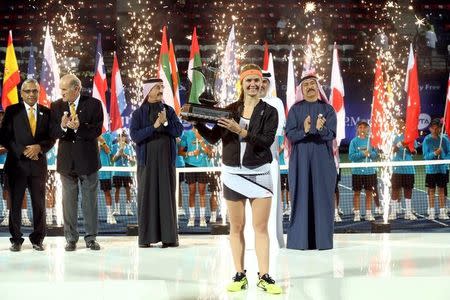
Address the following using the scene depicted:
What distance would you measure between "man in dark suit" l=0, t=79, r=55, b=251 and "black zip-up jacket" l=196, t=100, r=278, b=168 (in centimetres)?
251

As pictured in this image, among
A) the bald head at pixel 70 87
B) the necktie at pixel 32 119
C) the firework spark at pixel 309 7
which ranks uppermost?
the firework spark at pixel 309 7

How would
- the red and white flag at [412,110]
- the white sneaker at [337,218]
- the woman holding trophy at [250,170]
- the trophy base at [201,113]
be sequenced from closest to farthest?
1. the trophy base at [201,113]
2. the woman holding trophy at [250,170]
3. the white sneaker at [337,218]
4. the red and white flag at [412,110]

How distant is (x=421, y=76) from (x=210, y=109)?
73.1 feet

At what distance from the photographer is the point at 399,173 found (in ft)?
40.7

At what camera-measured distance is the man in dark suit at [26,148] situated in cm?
750

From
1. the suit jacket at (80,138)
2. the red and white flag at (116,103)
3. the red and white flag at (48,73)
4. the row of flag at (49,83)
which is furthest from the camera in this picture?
the red and white flag at (116,103)

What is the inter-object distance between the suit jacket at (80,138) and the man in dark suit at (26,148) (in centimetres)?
13

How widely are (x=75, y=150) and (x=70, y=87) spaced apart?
1.99 ft

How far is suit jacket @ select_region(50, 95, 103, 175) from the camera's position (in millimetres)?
7477

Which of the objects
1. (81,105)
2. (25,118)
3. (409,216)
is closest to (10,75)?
(25,118)

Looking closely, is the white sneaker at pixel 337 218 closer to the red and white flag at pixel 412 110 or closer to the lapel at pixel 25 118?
the red and white flag at pixel 412 110

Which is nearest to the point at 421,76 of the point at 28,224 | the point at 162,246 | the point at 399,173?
the point at 399,173

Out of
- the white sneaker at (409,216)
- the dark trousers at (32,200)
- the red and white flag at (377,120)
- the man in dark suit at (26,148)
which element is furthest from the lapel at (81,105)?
the red and white flag at (377,120)

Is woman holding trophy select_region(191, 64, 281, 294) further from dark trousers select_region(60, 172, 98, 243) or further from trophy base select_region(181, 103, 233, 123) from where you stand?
dark trousers select_region(60, 172, 98, 243)
